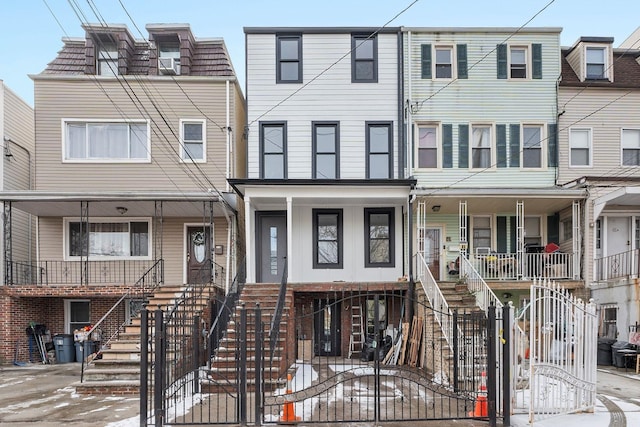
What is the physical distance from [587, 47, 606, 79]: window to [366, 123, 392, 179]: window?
7.32m

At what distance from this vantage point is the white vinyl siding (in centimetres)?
1648

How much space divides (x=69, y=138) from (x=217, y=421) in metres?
12.3

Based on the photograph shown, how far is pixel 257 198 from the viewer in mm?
15539

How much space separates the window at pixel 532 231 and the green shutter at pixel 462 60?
5174 mm

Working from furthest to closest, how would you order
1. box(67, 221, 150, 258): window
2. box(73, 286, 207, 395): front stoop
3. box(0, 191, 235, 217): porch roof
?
1. box(67, 221, 150, 258): window
2. box(0, 191, 235, 217): porch roof
3. box(73, 286, 207, 395): front stoop

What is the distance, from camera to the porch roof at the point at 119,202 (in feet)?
48.8

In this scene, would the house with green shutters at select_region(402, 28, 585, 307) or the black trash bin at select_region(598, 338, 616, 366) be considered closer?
the black trash bin at select_region(598, 338, 616, 366)

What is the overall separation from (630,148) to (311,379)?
13.9 metres

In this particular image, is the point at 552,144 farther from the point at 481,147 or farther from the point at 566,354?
the point at 566,354

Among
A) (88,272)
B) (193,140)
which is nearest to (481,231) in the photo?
(193,140)

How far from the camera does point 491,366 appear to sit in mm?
7875

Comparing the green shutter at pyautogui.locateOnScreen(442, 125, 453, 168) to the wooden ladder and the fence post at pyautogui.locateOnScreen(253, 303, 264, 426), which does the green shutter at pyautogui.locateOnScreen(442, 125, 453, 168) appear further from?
the fence post at pyautogui.locateOnScreen(253, 303, 264, 426)

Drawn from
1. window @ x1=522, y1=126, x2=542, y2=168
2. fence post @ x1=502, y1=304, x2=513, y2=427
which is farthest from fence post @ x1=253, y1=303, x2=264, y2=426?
window @ x1=522, y1=126, x2=542, y2=168

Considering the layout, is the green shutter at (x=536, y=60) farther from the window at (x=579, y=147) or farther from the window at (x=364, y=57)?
the window at (x=364, y=57)
